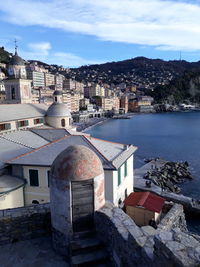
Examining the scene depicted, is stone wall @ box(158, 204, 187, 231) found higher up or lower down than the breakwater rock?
higher up

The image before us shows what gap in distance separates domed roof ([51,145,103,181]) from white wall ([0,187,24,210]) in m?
10.8

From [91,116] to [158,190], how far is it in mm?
107833

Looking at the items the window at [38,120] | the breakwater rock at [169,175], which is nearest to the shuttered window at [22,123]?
the window at [38,120]

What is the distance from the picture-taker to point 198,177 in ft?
115

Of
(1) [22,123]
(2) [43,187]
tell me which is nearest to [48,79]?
(1) [22,123]

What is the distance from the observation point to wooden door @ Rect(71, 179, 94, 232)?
557 cm

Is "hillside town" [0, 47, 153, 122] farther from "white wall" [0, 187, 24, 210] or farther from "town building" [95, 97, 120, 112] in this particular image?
"white wall" [0, 187, 24, 210]

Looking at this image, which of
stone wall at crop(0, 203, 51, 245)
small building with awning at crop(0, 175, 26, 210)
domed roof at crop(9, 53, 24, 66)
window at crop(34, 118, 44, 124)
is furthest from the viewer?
domed roof at crop(9, 53, 24, 66)

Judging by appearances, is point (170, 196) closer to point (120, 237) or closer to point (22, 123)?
point (22, 123)

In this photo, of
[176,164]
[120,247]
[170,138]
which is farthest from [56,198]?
[170,138]

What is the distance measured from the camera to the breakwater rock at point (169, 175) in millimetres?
30553

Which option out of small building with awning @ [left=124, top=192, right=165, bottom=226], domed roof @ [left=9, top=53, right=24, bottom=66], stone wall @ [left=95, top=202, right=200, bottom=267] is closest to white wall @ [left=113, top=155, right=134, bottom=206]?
small building with awning @ [left=124, top=192, right=165, bottom=226]

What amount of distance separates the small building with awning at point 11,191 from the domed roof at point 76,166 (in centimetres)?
1059

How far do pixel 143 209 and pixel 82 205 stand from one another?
12.5 m
